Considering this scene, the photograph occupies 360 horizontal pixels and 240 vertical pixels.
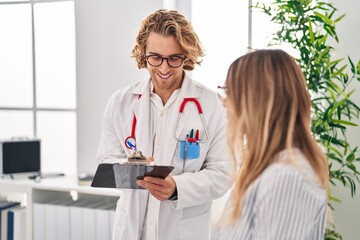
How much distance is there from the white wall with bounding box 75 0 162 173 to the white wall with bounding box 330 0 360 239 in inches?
39.9

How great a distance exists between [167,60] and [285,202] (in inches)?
39.5

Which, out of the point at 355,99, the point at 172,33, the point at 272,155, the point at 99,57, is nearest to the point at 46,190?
the point at 99,57

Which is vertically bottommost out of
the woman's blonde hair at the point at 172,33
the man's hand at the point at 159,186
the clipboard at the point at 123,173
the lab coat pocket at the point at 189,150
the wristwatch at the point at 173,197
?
the wristwatch at the point at 173,197

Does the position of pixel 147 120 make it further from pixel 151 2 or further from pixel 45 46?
pixel 45 46

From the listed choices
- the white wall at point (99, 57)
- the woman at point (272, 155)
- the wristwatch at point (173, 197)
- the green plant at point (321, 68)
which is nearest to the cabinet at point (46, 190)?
the white wall at point (99, 57)

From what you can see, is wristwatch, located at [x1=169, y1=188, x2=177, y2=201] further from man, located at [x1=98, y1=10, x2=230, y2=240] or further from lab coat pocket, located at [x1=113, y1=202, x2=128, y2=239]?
lab coat pocket, located at [x1=113, y1=202, x2=128, y2=239]

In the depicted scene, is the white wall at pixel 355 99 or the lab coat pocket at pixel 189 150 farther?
the white wall at pixel 355 99

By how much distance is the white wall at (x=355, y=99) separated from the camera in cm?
261

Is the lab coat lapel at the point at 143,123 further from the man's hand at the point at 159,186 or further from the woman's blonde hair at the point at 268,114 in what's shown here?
the woman's blonde hair at the point at 268,114

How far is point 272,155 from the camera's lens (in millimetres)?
1116

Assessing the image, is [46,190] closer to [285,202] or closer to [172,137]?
[172,137]

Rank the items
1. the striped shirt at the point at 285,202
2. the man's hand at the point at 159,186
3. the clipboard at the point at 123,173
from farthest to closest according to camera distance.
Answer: the man's hand at the point at 159,186
the clipboard at the point at 123,173
the striped shirt at the point at 285,202

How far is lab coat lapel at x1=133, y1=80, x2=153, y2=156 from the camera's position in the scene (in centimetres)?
196

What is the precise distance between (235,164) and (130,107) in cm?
90
